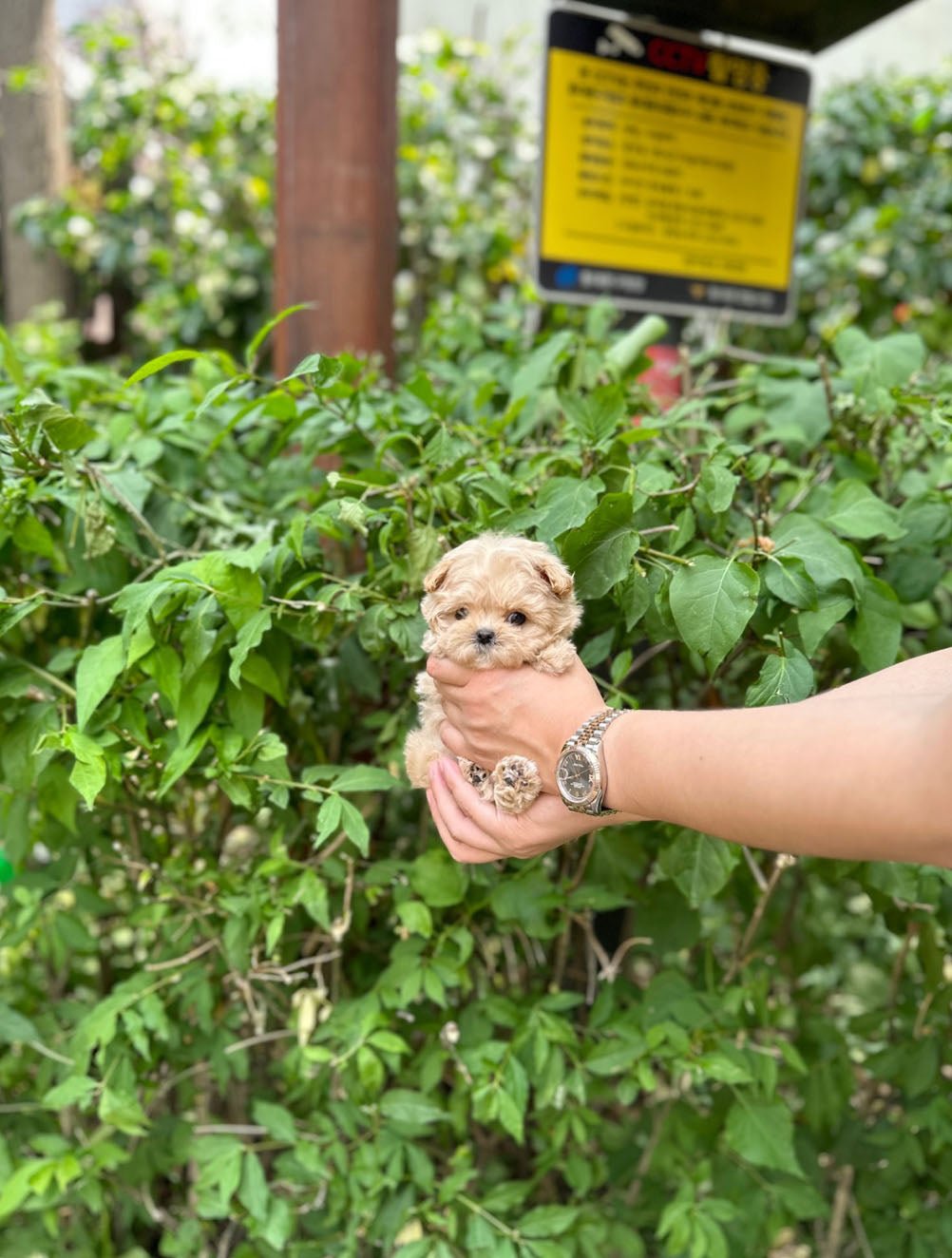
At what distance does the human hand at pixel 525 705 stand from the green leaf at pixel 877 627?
15.8 inches

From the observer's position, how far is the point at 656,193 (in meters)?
2.68

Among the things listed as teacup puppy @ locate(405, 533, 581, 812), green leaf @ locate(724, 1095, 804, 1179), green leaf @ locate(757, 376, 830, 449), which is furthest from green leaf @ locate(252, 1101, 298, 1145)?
green leaf @ locate(757, 376, 830, 449)

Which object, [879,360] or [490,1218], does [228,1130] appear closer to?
[490,1218]

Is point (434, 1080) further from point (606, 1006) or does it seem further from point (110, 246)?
point (110, 246)

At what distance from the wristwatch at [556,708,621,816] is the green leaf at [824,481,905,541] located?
19.2 inches

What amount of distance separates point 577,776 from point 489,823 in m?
0.14

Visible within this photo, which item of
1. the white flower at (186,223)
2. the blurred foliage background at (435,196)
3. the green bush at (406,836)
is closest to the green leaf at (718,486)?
the green bush at (406,836)

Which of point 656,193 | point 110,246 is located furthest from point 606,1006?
point 110,246

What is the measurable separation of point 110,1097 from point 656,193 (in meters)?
2.35

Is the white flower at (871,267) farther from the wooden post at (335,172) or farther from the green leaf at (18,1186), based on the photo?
the green leaf at (18,1186)

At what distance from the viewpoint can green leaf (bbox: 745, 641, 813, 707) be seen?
120 centimetres

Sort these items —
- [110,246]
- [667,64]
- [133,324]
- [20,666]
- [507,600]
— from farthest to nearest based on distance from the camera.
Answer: [133,324] < [110,246] < [667,64] < [20,666] < [507,600]

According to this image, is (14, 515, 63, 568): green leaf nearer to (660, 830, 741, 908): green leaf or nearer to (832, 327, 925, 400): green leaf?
(660, 830, 741, 908): green leaf

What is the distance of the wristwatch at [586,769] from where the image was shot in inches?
42.3
